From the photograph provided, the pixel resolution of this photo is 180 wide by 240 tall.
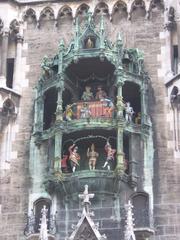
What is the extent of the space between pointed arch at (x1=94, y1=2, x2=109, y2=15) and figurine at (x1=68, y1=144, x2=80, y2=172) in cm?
408

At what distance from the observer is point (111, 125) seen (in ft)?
60.0

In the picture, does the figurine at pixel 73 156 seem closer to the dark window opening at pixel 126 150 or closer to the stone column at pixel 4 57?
the dark window opening at pixel 126 150

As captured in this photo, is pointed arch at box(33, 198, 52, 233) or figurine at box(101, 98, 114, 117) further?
figurine at box(101, 98, 114, 117)

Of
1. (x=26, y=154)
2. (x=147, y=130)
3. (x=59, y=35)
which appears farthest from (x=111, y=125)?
(x=59, y=35)

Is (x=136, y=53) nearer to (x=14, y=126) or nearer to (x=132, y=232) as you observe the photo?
(x=14, y=126)

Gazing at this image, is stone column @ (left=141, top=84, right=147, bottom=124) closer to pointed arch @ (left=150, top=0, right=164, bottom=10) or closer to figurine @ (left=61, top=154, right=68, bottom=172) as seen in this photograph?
figurine @ (left=61, top=154, right=68, bottom=172)

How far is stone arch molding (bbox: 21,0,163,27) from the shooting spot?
20.5 meters

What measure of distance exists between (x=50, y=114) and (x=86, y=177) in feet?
8.16

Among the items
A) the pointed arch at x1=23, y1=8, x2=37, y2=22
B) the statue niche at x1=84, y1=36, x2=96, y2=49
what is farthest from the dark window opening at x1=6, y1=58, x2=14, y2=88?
the statue niche at x1=84, y1=36, x2=96, y2=49

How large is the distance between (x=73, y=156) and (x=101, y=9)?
4.49 metres

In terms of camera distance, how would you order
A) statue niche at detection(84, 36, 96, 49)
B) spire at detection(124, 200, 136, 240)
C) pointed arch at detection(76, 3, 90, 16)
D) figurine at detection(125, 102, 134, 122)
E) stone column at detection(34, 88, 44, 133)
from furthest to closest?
pointed arch at detection(76, 3, 90, 16)
statue niche at detection(84, 36, 96, 49)
stone column at detection(34, 88, 44, 133)
figurine at detection(125, 102, 134, 122)
spire at detection(124, 200, 136, 240)

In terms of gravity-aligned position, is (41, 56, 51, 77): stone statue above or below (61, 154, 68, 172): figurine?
above

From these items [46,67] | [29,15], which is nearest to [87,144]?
[46,67]

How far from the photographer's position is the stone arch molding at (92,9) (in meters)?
20.5
